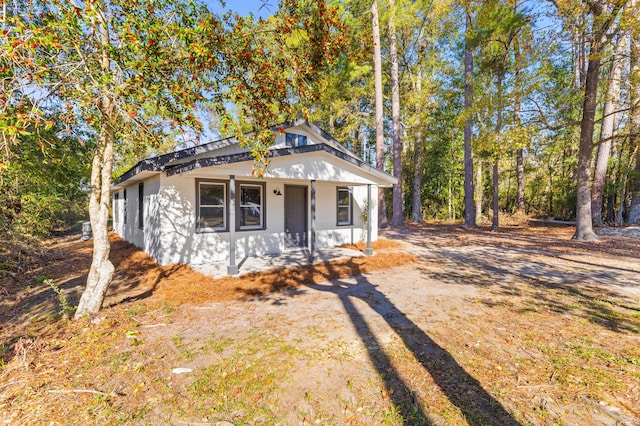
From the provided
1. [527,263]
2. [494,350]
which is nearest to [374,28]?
[527,263]

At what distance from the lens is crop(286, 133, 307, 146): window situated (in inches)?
380

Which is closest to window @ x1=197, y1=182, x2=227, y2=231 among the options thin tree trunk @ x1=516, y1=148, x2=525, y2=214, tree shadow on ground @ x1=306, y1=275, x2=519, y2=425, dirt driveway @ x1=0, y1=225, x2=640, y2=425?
dirt driveway @ x1=0, y1=225, x2=640, y2=425

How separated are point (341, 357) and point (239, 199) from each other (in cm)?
609

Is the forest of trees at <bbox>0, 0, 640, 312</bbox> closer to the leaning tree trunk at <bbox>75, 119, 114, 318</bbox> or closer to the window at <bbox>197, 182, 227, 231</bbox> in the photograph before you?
the leaning tree trunk at <bbox>75, 119, 114, 318</bbox>

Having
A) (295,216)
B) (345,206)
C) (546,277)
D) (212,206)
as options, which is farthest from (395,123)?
(212,206)

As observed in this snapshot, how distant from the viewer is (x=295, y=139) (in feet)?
32.4

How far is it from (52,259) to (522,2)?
61.7 feet

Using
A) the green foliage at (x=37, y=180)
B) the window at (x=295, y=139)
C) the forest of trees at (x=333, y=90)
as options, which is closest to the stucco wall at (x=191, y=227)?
the window at (x=295, y=139)

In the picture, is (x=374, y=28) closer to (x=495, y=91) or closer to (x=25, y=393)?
(x=495, y=91)

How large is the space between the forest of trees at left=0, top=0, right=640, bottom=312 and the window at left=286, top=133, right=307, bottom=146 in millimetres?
1686

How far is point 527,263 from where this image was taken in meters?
7.75

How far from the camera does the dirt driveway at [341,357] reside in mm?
2416

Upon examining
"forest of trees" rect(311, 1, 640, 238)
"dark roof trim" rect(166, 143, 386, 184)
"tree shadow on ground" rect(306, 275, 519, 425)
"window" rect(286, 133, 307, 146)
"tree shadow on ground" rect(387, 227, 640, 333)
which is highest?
"forest of trees" rect(311, 1, 640, 238)

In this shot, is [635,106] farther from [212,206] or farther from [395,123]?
[212,206]
